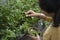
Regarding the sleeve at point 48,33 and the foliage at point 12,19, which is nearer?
the sleeve at point 48,33

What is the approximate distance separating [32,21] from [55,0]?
1481 mm

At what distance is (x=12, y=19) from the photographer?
9.40 ft

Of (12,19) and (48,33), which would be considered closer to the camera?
(48,33)

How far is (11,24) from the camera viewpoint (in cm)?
284

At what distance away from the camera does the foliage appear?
2779 mm

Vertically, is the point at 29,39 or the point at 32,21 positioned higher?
the point at 32,21

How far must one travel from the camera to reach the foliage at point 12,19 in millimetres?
2779

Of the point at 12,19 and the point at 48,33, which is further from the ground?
the point at 12,19

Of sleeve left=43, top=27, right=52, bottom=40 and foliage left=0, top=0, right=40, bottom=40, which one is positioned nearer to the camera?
sleeve left=43, top=27, right=52, bottom=40

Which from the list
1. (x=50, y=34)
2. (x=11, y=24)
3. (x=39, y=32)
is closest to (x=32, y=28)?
(x=39, y=32)

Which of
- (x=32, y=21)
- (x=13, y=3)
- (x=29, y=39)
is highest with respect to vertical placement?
(x=13, y=3)

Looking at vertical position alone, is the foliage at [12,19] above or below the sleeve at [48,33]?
above

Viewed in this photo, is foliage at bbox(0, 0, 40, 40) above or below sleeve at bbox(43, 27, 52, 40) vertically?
above

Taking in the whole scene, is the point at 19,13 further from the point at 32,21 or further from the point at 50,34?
the point at 50,34
